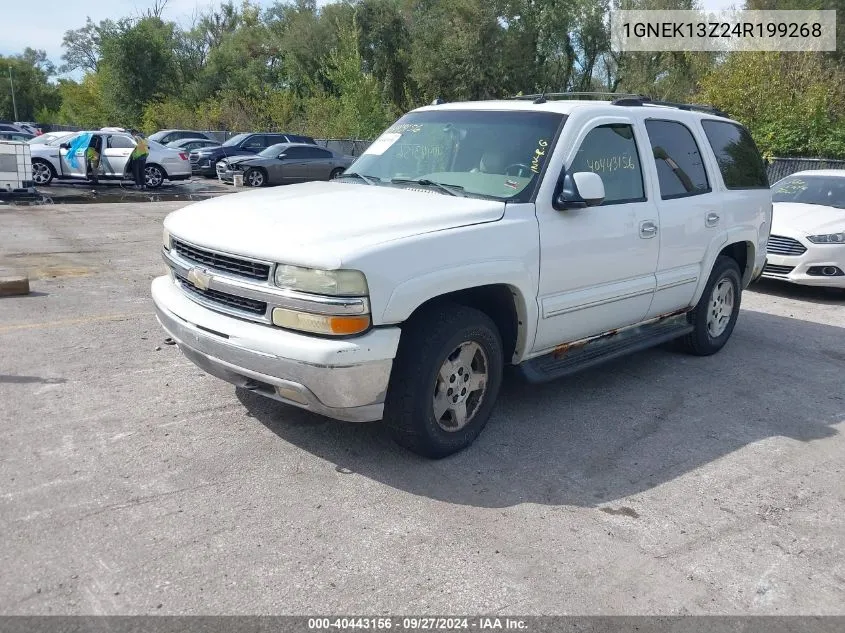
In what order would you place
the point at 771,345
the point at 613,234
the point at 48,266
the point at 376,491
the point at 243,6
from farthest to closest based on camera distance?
the point at 243,6 < the point at 48,266 < the point at 771,345 < the point at 613,234 < the point at 376,491

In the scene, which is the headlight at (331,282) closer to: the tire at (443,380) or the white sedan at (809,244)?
the tire at (443,380)

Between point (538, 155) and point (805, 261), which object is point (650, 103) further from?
point (805, 261)

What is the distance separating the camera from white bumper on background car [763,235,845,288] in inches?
356

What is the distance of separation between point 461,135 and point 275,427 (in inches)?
89.5

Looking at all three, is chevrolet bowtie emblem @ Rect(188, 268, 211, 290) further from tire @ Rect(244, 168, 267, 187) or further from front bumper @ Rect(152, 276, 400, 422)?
tire @ Rect(244, 168, 267, 187)

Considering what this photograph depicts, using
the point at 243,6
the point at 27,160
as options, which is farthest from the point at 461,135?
the point at 243,6

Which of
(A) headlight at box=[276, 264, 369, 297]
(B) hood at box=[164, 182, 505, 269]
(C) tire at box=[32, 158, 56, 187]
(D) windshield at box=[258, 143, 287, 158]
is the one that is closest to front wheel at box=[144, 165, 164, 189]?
(C) tire at box=[32, 158, 56, 187]

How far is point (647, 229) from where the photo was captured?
5.16 metres

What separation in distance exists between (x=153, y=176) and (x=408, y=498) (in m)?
19.0

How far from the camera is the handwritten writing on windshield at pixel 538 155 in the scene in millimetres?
4559

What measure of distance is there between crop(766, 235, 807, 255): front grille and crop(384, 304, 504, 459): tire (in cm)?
650

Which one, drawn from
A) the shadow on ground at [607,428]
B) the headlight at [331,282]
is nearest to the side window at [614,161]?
the shadow on ground at [607,428]

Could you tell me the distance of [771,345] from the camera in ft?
23.2

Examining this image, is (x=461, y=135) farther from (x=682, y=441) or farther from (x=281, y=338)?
(x=682, y=441)
